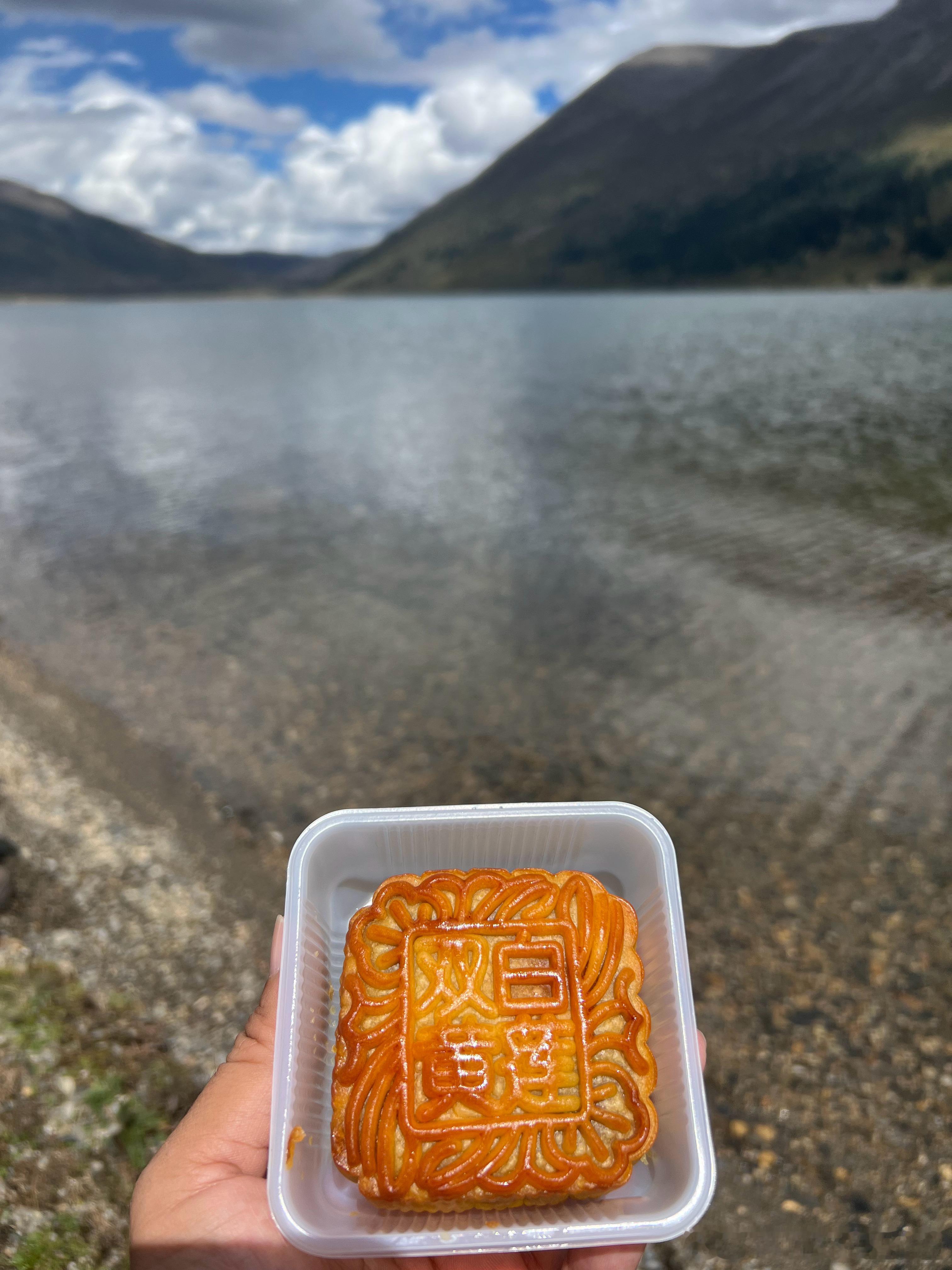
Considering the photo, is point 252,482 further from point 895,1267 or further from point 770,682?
point 895,1267

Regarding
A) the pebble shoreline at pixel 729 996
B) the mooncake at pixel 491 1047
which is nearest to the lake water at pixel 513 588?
the pebble shoreline at pixel 729 996

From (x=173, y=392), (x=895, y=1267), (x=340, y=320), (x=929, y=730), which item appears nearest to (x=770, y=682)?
(x=929, y=730)

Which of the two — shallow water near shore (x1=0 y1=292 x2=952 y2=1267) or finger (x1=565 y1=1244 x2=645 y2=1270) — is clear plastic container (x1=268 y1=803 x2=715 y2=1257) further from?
shallow water near shore (x1=0 y1=292 x2=952 y2=1267)

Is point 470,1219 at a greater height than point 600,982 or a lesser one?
lesser

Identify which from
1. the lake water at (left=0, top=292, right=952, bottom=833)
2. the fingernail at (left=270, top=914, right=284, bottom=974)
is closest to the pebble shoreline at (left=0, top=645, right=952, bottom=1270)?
the lake water at (left=0, top=292, right=952, bottom=833)

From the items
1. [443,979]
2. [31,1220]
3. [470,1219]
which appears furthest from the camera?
[31,1220]

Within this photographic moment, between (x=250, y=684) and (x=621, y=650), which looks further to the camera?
(x=621, y=650)

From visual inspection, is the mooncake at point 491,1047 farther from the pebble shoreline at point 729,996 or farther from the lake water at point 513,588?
the lake water at point 513,588
